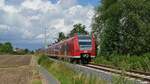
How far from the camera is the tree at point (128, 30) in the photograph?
5544cm

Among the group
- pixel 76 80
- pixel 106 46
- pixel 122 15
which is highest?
pixel 122 15

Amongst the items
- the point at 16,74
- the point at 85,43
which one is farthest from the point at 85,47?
the point at 16,74

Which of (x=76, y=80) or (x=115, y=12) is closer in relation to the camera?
(x=76, y=80)

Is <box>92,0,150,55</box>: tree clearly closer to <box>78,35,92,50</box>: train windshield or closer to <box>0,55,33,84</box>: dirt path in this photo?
<box>78,35,92,50</box>: train windshield

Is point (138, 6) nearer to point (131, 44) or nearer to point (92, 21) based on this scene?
point (131, 44)

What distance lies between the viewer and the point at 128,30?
57.8 meters

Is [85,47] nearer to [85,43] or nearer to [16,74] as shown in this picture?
[85,43]

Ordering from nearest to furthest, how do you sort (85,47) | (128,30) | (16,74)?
(16,74) → (85,47) → (128,30)

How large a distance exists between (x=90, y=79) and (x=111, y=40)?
42.1 meters

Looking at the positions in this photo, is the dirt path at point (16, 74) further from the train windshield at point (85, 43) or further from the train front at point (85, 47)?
the train windshield at point (85, 43)

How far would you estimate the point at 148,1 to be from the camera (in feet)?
192

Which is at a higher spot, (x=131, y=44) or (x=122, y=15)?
(x=122, y=15)

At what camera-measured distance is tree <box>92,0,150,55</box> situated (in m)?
55.4

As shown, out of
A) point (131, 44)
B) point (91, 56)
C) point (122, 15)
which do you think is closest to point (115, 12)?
point (122, 15)
